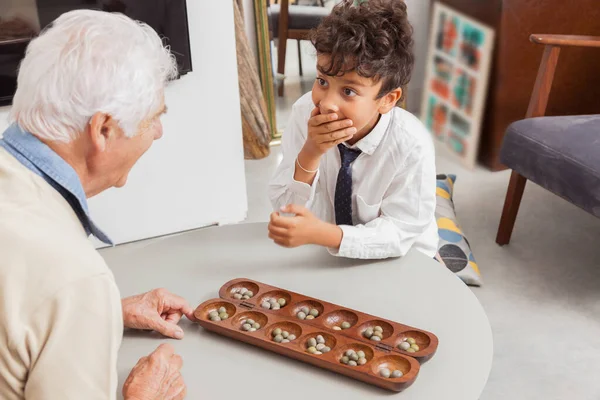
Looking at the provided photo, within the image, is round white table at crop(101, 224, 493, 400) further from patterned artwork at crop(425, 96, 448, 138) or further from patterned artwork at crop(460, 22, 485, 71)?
patterned artwork at crop(425, 96, 448, 138)

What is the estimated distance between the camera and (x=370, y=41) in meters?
1.58

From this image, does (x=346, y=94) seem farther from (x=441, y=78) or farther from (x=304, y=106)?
(x=441, y=78)

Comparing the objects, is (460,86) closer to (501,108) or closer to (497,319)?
(501,108)

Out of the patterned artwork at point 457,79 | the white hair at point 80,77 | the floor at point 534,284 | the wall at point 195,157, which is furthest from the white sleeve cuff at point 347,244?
the patterned artwork at point 457,79

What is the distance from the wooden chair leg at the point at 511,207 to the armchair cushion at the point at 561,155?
5.6 inches

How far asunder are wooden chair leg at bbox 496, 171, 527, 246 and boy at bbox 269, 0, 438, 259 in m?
1.05

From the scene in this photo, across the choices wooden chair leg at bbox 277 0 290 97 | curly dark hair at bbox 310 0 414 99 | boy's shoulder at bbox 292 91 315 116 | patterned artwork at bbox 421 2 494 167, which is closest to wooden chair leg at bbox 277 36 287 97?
wooden chair leg at bbox 277 0 290 97

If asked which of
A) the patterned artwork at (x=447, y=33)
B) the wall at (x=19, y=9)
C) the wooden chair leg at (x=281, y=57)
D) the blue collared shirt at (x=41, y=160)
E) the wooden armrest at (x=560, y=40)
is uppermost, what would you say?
the blue collared shirt at (x=41, y=160)

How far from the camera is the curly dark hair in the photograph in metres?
1.55

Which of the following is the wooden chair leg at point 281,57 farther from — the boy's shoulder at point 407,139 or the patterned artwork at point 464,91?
the boy's shoulder at point 407,139

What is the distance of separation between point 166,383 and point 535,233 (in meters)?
2.13

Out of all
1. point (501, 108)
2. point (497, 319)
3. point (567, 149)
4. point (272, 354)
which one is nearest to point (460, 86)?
point (501, 108)

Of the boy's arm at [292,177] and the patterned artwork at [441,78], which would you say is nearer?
the boy's arm at [292,177]

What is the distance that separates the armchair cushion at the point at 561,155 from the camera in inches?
90.6
